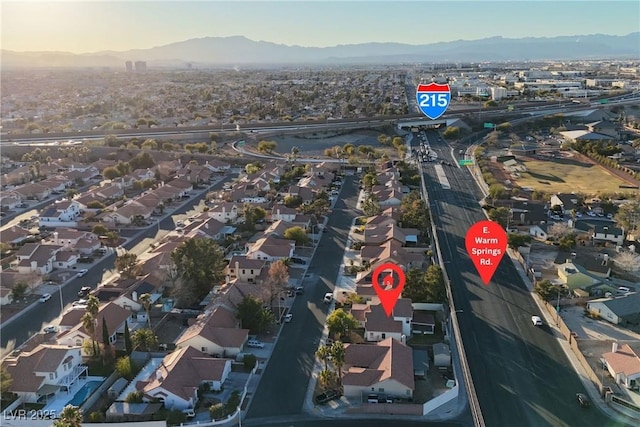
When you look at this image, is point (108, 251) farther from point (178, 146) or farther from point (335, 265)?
point (178, 146)

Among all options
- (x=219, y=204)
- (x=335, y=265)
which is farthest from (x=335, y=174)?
(x=335, y=265)

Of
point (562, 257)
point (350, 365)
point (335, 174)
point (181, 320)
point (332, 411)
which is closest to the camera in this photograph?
point (332, 411)

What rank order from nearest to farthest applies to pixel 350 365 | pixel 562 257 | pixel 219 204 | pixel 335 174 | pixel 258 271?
pixel 350 365 → pixel 258 271 → pixel 562 257 → pixel 219 204 → pixel 335 174

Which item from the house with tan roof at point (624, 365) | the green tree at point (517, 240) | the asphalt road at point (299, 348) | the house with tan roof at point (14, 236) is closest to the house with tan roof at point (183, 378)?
the asphalt road at point (299, 348)

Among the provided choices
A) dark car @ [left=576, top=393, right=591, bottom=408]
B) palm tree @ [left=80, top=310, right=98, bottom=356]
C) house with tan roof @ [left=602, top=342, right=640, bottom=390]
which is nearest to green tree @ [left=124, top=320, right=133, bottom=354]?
palm tree @ [left=80, top=310, right=98, bottom=356]

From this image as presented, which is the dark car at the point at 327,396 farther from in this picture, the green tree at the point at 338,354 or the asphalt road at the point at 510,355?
the asphalt road at the point at 510,355

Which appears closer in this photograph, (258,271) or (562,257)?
(258,271)
